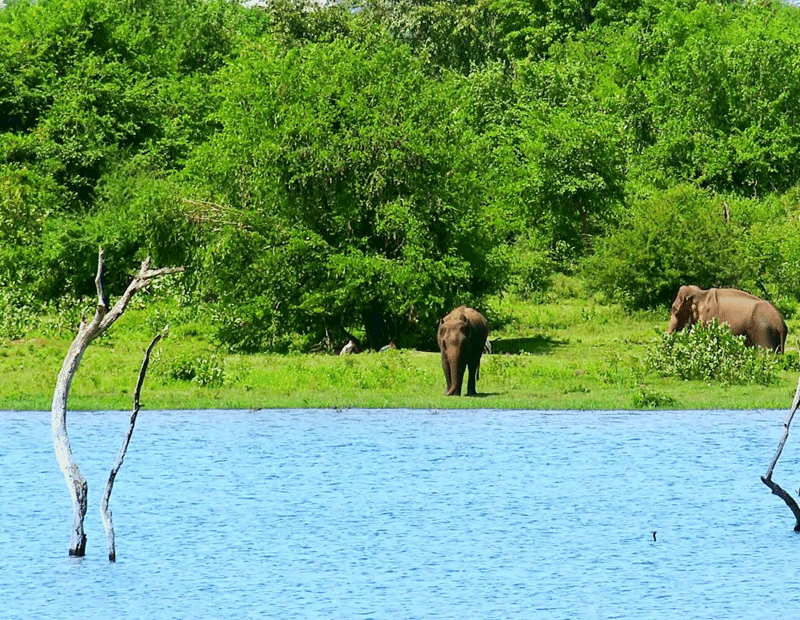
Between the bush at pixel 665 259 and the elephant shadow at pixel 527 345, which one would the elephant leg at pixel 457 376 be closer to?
the elephant shadow at pixel 527 345

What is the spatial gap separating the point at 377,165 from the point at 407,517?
17845mm

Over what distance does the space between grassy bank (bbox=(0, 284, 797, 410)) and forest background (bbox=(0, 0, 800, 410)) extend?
2215mm

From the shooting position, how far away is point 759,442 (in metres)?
25.8

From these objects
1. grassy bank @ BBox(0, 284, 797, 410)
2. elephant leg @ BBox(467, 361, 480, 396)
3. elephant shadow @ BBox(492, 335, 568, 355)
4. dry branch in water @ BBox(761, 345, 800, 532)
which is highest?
dry branch in water @ BBox(761, 345, 800, 532)

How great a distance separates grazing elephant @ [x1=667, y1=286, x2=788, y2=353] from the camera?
3400 cm

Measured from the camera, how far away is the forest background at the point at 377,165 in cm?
3725

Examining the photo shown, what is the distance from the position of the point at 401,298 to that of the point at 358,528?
16.8 meters

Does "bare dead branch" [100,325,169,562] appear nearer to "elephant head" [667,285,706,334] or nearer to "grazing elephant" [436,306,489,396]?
"grazing elephant" [436,306,489,396]

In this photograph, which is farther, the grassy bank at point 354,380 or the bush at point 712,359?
the bush at point 712,359

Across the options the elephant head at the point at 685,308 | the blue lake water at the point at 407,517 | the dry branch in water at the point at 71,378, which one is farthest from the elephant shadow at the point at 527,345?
the dry branch in water at the point at 71,378

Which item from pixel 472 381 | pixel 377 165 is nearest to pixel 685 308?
pixel 377 165

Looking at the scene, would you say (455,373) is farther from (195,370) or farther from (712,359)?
(195,370)

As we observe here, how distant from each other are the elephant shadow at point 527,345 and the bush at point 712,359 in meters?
5.25

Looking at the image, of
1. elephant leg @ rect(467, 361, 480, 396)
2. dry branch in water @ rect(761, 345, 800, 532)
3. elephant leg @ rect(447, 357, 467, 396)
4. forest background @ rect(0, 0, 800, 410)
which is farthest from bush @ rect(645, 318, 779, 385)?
dry branch in water @ rect(761, 345, 800, 532)
